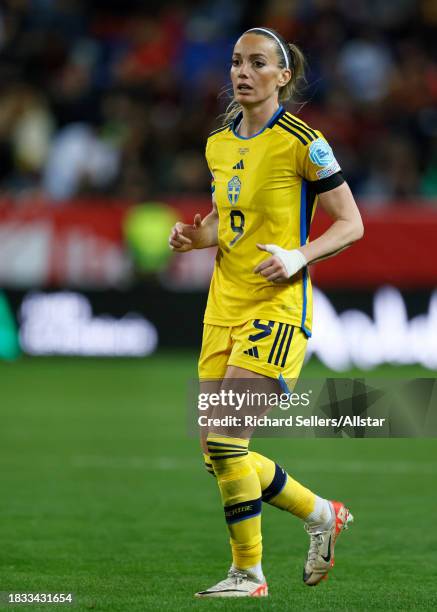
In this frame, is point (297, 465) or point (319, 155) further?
point (297, 465)

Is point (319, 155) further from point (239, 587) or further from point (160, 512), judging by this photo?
point (160, 512)

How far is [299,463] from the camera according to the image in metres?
9.84

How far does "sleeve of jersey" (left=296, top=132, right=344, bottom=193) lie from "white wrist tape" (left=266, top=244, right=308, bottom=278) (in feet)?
1.13

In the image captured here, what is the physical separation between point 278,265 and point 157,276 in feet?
35.0

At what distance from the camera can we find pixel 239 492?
222 inches

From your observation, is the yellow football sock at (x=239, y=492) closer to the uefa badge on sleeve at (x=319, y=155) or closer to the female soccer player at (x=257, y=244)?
the female soccer player at (x=257, y=244)

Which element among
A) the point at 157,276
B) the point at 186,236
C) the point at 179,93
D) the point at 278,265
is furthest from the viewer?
the point at 179,93

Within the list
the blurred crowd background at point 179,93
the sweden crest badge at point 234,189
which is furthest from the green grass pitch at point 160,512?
the blurred crowd background at point 179,93

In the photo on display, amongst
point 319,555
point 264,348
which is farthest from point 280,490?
point 264,348

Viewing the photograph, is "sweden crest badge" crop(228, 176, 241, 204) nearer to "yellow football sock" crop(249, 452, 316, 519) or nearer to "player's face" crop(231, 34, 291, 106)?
"player's face" crop(231, 34, 291, 106)

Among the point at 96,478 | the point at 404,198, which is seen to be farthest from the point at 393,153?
the point at 96,478

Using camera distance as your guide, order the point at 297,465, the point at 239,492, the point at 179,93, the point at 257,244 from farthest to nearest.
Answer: the point at 179,93 → the point at 297,465 → the point at 239,492 → the point at 257,244

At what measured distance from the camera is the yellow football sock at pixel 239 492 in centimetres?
559

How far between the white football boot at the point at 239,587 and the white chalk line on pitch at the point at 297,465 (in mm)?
3804
